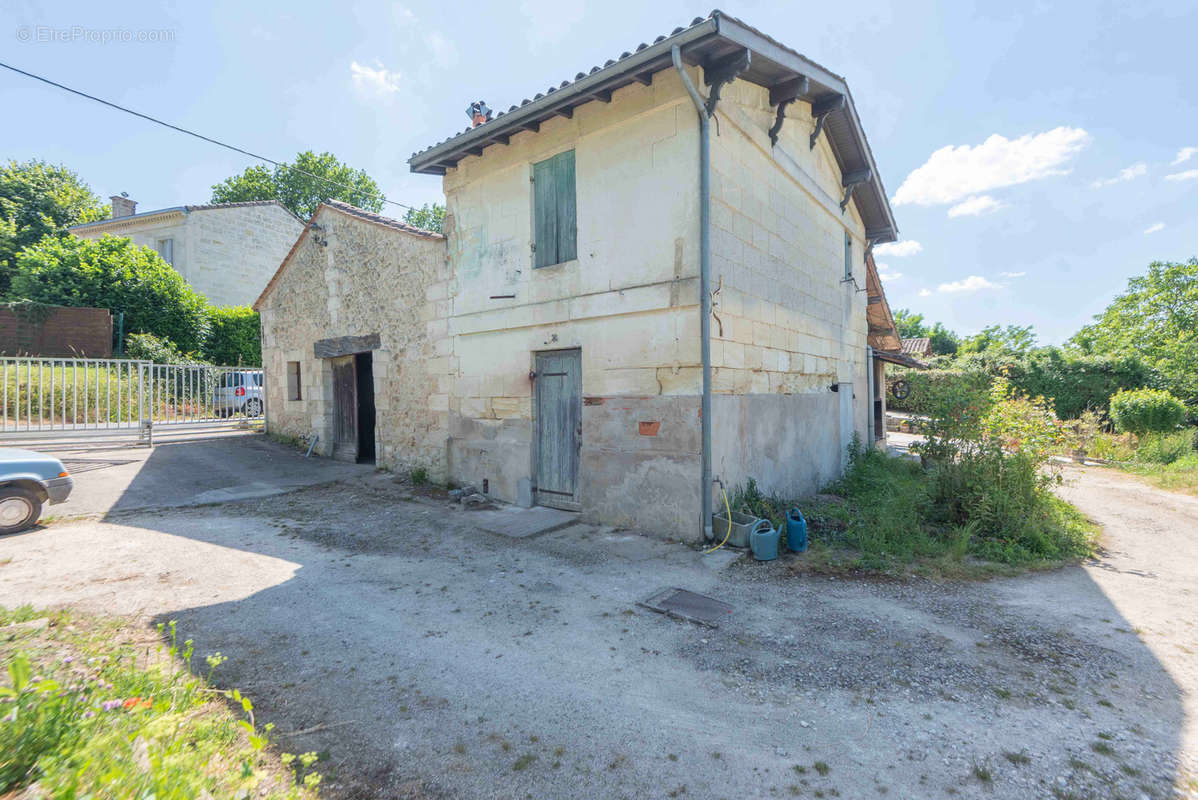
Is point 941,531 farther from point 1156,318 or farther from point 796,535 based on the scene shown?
point 1156,318

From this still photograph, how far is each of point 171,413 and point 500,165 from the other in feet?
32.5

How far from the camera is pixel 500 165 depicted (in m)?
7.40

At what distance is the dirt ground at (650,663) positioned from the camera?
2277 mm

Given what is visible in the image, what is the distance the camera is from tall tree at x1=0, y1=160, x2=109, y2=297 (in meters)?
20.8

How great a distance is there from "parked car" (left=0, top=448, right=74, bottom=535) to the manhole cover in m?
6.65

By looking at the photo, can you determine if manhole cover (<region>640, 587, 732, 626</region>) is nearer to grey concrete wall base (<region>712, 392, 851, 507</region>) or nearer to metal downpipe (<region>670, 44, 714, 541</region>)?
metal downpipe (<region>670, 44, 714, 541</region>)

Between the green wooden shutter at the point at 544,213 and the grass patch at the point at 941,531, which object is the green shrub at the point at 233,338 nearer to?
the green wooden shutter at the point at 544,213

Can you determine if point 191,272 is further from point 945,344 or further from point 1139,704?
point 945,344

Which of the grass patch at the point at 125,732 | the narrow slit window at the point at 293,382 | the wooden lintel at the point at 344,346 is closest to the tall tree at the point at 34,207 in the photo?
the narrow slit window at the point at 293,382

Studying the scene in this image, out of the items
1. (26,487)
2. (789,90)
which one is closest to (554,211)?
(789,90)

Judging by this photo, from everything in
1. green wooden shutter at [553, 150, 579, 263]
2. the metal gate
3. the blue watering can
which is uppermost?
green wooden shutter at [553, 150, 579, 263]

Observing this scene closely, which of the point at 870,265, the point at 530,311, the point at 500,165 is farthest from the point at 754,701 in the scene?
the point at 870,265

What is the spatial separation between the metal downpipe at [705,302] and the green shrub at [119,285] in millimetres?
18893

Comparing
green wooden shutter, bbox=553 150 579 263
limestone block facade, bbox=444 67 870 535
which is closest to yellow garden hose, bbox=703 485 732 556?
limestone block facade, bbox=444 67 870 535
